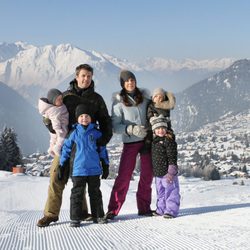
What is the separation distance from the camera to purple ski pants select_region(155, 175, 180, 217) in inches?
247

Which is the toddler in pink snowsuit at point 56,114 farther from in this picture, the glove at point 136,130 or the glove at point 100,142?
the glove at point 136,130

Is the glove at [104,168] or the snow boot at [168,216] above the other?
the glove at [104,168]

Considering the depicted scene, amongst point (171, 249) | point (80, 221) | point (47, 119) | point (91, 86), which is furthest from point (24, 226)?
point (171, 249)

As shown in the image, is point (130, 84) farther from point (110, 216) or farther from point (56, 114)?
point (110, 216)

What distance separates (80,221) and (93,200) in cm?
38

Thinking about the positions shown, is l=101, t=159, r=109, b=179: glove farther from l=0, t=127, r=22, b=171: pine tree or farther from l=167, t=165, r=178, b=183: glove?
l=0, t=127, r=22, b=171: pine tree

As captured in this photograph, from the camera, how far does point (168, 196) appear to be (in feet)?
20.9

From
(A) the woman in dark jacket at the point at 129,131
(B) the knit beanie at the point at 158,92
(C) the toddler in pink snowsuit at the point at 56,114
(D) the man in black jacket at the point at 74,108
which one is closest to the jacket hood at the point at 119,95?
(A) the woman in dark jacket at the point at 129,131

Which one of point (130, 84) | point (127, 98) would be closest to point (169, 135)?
point (127, 98)

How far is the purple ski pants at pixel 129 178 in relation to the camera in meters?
6.51

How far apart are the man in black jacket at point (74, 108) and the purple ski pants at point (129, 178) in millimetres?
594

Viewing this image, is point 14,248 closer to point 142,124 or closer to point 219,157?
point 142,124

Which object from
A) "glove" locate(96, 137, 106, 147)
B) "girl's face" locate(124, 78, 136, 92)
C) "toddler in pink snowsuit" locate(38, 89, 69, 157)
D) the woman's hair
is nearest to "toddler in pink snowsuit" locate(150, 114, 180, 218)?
the woman's hair

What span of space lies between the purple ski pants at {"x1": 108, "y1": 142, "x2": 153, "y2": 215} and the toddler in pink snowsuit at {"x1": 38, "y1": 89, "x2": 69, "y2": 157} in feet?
3.66
